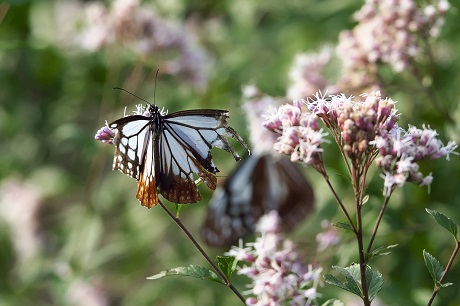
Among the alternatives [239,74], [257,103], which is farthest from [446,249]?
[239,74]

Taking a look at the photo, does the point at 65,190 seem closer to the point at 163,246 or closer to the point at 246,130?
the point at 163,246

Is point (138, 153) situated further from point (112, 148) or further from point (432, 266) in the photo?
point (112, 148)

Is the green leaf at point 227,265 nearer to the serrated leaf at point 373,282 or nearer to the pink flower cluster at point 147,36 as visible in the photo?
the serrated leaf at point 373,282

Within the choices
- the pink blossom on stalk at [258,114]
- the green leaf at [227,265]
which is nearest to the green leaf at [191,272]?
the green leaf at [227,265]

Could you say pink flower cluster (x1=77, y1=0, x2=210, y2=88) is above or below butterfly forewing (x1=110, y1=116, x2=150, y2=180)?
above

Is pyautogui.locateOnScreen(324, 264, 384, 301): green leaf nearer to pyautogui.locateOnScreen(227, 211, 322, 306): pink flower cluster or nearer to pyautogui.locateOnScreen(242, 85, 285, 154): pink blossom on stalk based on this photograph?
pyautogui.locateOnScreen(227, 211, 322, 306): pink flower cluster

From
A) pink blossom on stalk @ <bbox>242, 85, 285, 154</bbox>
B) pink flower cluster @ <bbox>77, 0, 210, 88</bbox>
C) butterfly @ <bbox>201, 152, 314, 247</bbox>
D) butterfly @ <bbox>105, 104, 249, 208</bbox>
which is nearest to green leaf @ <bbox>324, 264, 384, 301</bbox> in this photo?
butterfly @ <bbox>105, 104, 249, 208</bbox>
